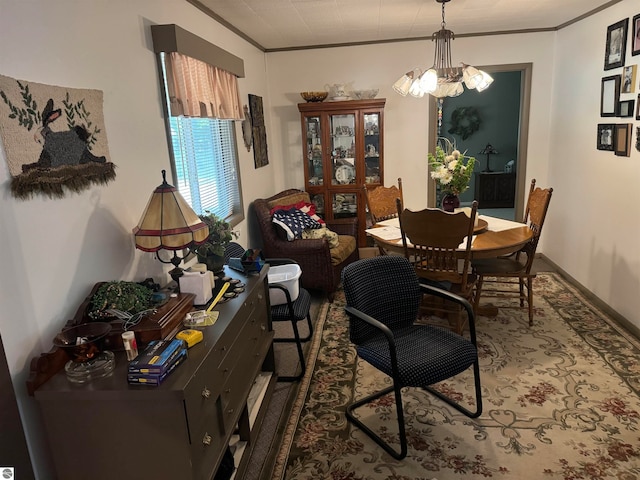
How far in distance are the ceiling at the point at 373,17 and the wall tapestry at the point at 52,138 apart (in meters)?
1.52

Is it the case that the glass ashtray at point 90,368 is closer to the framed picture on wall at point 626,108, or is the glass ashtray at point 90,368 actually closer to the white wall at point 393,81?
the framed picture on wall at point 626,108

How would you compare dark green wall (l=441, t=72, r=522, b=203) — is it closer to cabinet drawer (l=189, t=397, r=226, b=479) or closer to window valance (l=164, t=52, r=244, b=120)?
window valance (l=164, t=52, r=244, b=120)

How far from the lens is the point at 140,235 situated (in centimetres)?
189

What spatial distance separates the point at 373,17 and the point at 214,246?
2532 mm

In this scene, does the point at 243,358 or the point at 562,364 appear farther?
the point at 562,364

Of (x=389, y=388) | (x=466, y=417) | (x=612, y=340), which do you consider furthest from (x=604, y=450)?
(x=612, y=340)

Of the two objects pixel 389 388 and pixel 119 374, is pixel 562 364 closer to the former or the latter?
pixel 389 388

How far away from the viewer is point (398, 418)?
2047 mm

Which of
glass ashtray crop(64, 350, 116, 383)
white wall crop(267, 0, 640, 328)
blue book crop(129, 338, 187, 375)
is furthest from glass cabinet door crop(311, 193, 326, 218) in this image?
glass ashtray crop(64, 350, 116, 383)

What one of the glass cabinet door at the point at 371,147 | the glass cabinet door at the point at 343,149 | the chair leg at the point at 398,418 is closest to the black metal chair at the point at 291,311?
the chair leg at the point at 398,418

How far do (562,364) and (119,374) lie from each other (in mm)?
2594

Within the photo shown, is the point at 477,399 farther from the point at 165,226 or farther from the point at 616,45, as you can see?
the point at 616,45

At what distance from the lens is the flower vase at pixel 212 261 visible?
2354 mm

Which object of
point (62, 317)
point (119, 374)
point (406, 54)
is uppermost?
point (406, 54)
